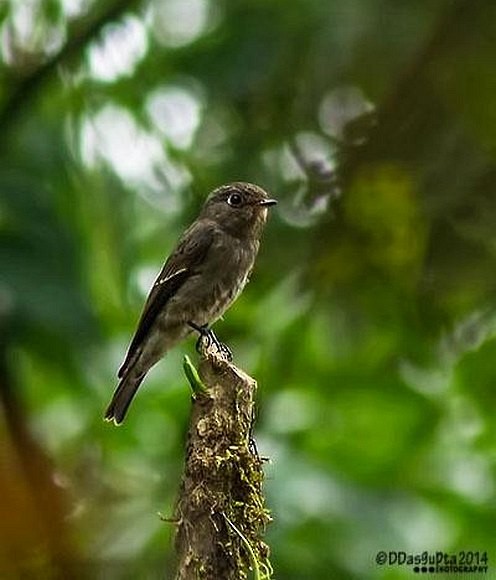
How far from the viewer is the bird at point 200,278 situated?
7145 mm

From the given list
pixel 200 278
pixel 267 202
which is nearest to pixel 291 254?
pixel 267 202

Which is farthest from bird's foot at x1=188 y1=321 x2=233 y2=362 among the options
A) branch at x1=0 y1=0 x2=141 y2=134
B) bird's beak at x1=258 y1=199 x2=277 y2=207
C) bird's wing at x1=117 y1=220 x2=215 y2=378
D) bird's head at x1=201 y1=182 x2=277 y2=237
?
branch at x1=0 y1=0 x2=141 y2=134

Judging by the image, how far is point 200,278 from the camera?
311 inches

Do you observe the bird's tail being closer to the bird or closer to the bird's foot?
the bird

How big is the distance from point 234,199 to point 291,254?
0.79 meters

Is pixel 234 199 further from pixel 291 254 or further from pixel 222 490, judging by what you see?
pixel 222 490

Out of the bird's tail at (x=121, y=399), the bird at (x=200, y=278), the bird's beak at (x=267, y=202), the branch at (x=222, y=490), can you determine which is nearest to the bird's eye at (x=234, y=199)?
the bird at (x=200, y=278)

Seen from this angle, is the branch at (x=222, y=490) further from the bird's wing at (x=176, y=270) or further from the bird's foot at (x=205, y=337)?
the bird's wing at (x=176, y=270)

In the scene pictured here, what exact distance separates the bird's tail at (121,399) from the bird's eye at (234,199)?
36.9 inches

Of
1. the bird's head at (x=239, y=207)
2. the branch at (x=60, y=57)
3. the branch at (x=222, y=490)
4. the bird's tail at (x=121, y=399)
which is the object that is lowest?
the branch at (x=222, y=490)

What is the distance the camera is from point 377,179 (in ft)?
20.7

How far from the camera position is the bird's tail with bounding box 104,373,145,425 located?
678cm

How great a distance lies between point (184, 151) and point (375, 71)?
107 cm

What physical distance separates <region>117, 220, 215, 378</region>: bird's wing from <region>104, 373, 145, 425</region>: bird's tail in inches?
5.1
